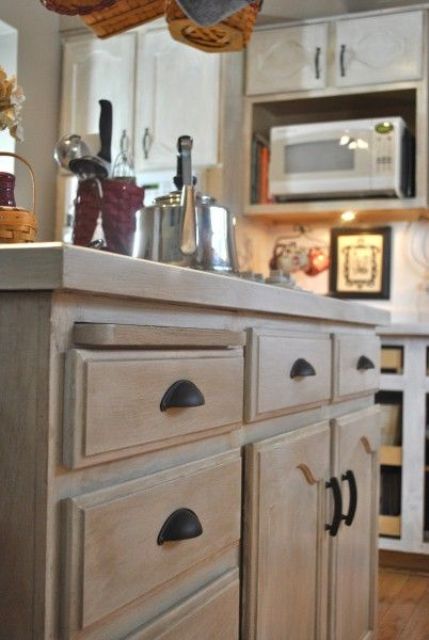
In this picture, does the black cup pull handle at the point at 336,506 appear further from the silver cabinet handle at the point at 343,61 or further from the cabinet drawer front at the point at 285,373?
the silver cabinet handle at the point at 343,61

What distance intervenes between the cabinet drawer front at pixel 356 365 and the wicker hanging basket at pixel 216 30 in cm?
65

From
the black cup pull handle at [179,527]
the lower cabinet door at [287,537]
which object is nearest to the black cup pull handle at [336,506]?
the lower cabinet door at [287,537]

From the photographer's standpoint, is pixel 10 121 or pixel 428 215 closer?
pixel 10 121

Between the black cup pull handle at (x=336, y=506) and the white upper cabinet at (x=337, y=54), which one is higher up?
the white upper cabinet at (x=337, y=54)

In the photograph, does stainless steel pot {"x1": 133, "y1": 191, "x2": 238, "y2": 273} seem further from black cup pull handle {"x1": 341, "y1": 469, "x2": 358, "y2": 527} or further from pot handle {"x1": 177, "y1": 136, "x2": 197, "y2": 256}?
black cup pull handle {"x1": 341, "y1": 469, "x2": 358, "y2": 527}

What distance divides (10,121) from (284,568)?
0.80m

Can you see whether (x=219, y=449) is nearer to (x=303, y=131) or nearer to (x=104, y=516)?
(x=104, y=516)

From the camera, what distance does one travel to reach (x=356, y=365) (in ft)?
5.60

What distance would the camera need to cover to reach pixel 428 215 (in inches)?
140

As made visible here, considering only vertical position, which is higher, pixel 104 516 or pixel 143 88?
pixel 143 88

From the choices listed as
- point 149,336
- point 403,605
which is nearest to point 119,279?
point 149,336

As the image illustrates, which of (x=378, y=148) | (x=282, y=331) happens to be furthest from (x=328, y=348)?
(x=378, y=148)

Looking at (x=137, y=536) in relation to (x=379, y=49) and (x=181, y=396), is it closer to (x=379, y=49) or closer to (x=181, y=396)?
(x=181, y=396)

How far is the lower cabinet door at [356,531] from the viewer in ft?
5.07
